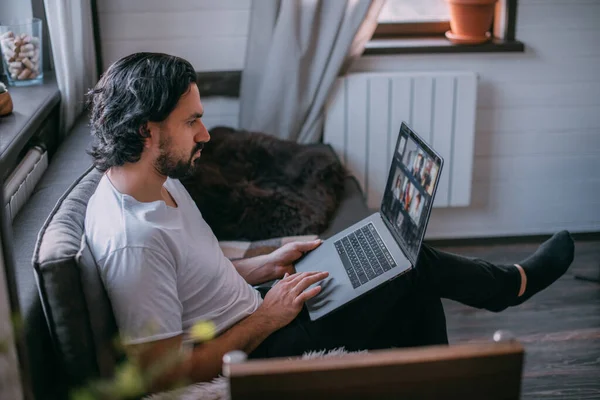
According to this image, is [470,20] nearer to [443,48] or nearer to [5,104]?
[443,48]

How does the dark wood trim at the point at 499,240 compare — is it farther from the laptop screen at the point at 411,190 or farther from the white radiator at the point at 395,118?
the laptop screen at the point at 411,190

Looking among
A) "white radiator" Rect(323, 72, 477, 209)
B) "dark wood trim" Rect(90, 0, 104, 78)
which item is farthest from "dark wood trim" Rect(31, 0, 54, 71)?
"white radiator" Rect(323, 72, 477, 209)

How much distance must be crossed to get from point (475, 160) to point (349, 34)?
0.81 m

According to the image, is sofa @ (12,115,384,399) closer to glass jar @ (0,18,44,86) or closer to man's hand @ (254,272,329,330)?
man's hand @ (254,272,329,330)

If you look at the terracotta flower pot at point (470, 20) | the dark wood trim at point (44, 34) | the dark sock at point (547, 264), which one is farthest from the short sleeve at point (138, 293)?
the terracotta flower pot at point (470, 20)

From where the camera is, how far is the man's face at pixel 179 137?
5.06 feet

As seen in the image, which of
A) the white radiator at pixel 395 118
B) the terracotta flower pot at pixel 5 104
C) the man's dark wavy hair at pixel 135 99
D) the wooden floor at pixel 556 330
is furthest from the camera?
the white radiator at pixel 395 118

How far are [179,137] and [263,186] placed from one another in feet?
3.55

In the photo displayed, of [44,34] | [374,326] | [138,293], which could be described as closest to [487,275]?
[374,326]

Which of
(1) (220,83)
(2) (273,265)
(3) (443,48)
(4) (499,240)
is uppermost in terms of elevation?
(3) (443,48)

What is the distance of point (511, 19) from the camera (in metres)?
3.06

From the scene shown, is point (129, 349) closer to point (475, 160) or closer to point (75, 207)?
point (75, 207)

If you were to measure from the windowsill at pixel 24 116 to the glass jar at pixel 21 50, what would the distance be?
1.6 inches

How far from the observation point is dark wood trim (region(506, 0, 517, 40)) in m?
3.04
